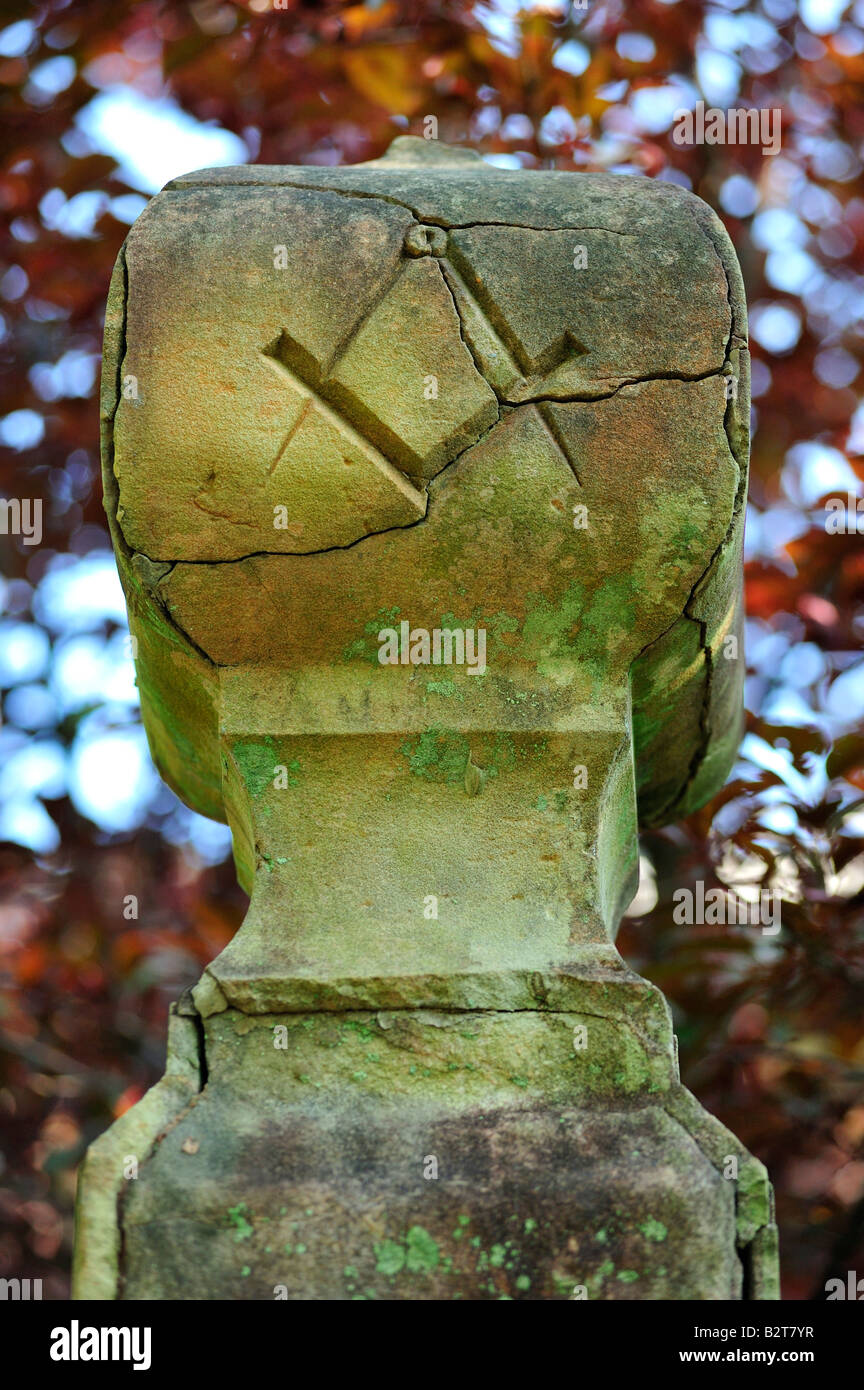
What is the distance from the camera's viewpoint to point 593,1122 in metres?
1.39

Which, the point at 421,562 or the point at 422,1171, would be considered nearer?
the point at 422,1171

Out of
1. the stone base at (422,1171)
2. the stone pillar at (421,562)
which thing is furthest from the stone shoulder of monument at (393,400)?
the stone base at (422,1171)

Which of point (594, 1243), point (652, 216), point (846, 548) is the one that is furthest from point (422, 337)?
point (846, 548)

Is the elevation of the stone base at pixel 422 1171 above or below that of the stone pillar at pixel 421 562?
below

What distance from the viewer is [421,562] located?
1545 mm

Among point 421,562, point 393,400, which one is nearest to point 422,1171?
point 421,562

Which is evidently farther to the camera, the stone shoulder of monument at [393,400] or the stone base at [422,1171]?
the stone shoulder of monument at [393,400]

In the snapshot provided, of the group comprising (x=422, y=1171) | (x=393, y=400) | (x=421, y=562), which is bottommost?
(x=422, y=1171)

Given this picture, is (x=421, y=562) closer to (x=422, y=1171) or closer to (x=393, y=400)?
(x=393, y=400)

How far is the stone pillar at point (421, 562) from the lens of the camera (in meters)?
1.46

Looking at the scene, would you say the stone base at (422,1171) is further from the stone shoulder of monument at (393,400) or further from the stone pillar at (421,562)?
the stone shoulder of monument at (393,400)

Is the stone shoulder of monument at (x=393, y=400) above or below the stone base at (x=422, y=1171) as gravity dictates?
above

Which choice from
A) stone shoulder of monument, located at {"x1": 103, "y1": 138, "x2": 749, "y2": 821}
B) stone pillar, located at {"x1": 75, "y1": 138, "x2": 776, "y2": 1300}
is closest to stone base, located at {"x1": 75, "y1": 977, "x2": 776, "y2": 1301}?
stone pillar, located at {"x1": 75, "y1": 138, "x2": 776, "y2": 1300}
